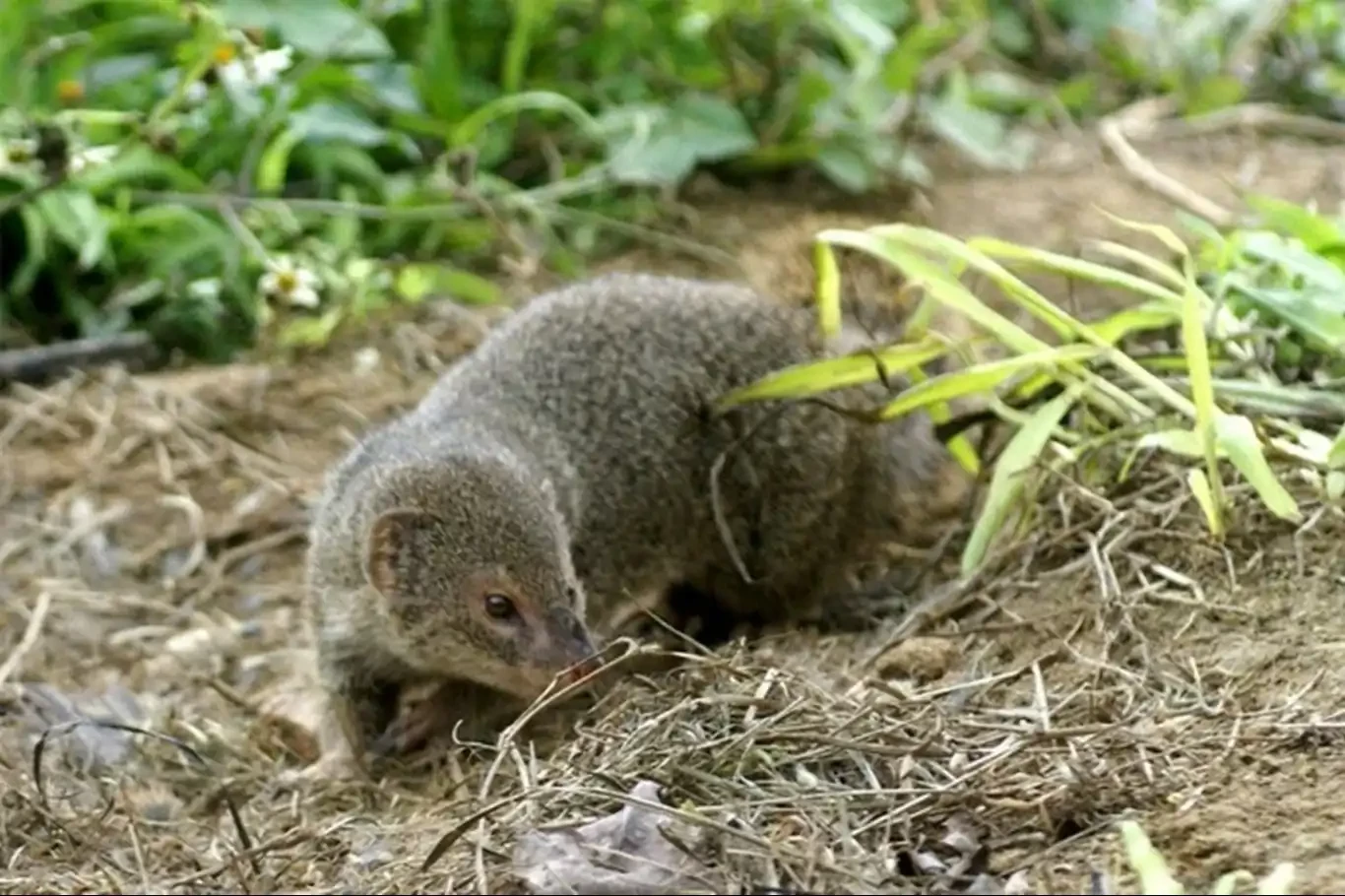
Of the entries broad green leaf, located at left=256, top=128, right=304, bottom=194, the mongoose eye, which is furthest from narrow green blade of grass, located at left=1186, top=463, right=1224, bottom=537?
broad green leaf, located at left=256, top=128, right=304, bottom=194

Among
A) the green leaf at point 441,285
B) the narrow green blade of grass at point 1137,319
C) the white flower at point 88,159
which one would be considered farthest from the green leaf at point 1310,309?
the white flower at point 88,159

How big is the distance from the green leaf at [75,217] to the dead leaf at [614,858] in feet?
9.65

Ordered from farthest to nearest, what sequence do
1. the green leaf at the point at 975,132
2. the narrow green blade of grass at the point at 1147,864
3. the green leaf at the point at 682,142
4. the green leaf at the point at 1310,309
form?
the green leaf at the point at 975,132 < the green leaf at the point at 682,142 < the green leaf at the point at 1310,309 < the narrow green blade of grass at the point at 1147,864

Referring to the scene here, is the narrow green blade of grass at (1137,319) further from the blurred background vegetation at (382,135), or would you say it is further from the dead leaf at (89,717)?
the dead leaf at (89,717)

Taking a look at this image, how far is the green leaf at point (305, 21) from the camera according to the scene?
14.5ft

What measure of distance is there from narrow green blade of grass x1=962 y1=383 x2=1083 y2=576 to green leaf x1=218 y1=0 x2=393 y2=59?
213cm

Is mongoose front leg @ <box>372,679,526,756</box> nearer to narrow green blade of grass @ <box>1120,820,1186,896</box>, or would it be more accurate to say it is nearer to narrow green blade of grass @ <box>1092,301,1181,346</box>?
narrow green blade of grass @ <box>1092,301,1181,346</box>

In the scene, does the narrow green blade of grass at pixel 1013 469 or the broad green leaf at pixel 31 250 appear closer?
the narrow green blade of grass at pixel 1013 469

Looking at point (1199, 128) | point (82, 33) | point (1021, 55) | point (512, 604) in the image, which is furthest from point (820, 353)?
point (1021, 55)

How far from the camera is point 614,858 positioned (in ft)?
7.14

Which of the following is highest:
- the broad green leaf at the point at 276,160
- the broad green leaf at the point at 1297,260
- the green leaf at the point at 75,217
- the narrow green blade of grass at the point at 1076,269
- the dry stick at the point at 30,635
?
the broad green leaf at the point at 1297,260

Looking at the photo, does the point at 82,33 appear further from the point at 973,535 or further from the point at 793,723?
the point at 793,723

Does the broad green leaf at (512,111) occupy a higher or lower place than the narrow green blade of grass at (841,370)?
lower

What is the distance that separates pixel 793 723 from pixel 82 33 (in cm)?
327
